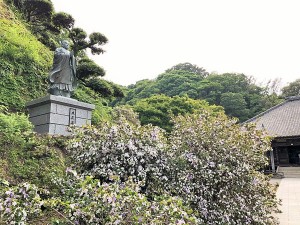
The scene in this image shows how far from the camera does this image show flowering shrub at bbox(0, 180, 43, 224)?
2635 mm

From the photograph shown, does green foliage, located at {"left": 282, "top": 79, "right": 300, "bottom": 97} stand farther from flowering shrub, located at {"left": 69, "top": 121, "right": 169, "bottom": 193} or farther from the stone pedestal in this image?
flowering shrub, located at {"left": 69, "top": 121, "right": 169, "bottom": 193}

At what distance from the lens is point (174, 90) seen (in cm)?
3753

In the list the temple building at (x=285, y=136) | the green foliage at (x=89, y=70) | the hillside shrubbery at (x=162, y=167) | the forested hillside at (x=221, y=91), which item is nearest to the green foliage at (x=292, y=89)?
the forested hillside at (x=221, y=91)

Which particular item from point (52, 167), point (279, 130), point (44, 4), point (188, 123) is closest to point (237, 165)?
point (188, 123)

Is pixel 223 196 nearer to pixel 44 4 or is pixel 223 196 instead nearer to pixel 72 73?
pixel 72 73

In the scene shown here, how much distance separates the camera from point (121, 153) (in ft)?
14.2

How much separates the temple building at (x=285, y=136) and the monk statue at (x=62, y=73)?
15.9m

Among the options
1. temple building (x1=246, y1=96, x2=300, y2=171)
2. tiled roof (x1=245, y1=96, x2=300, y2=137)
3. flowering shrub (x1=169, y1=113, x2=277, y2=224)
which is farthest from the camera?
tiled roof (x1=245, y1=96, x2=300, y2=137)

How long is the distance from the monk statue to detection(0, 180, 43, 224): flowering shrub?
4455 mm

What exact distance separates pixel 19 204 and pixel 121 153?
1804 mm

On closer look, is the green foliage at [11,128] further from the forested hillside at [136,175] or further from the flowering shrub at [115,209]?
the flowering shrub at [115,209]

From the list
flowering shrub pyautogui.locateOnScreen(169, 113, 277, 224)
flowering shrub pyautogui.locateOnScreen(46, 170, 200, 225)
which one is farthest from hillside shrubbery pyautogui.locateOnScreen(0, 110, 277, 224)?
flowering shrub pyautogui.locateOnScreen(46, 170, 200, 225)

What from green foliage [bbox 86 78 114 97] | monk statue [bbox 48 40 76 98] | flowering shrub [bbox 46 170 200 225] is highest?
green foliage [bbox 86 78 114 97]

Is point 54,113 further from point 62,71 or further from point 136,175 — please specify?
point 136,175
